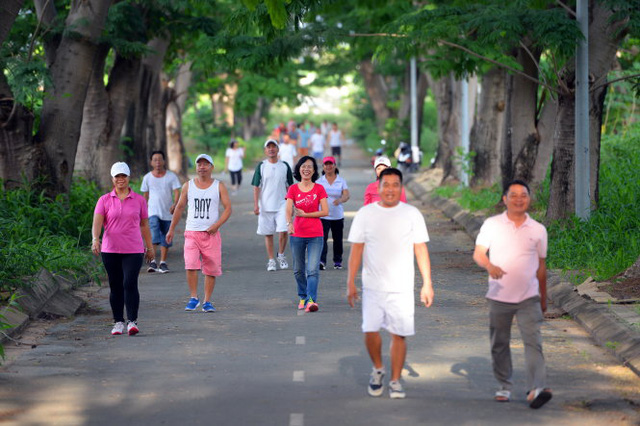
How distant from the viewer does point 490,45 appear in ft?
59.6

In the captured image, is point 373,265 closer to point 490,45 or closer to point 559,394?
point 559,394

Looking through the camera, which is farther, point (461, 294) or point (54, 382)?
point (461, 294)

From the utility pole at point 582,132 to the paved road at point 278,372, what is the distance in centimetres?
404

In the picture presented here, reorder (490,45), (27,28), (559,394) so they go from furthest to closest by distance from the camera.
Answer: (27,28), (490,45), (559,394)

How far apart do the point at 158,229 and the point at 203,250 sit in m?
4.44

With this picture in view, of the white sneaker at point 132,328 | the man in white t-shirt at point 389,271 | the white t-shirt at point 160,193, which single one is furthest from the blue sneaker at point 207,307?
the man in white t-shirt at point 389,271

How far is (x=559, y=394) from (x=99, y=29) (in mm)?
12707

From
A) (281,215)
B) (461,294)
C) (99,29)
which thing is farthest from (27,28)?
(461,294)

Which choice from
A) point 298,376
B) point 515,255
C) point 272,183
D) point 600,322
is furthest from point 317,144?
point 515,255

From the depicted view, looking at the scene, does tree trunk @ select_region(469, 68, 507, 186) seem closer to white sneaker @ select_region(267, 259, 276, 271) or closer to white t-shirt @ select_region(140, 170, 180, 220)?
white sneaker @ select_region(267, 259, 276, 271)

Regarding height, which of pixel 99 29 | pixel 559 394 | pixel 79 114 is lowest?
pixel 559 394

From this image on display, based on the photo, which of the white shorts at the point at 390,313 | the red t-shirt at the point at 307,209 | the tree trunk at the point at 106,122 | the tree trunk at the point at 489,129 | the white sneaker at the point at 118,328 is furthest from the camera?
the tree trunk at the point at 489,129

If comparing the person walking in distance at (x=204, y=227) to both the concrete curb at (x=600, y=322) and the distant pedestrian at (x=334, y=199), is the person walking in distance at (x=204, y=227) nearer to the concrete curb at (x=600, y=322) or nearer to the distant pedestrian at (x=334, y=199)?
the distant pedestrian at (x=334, y=199)

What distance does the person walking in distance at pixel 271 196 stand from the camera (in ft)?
52.6
